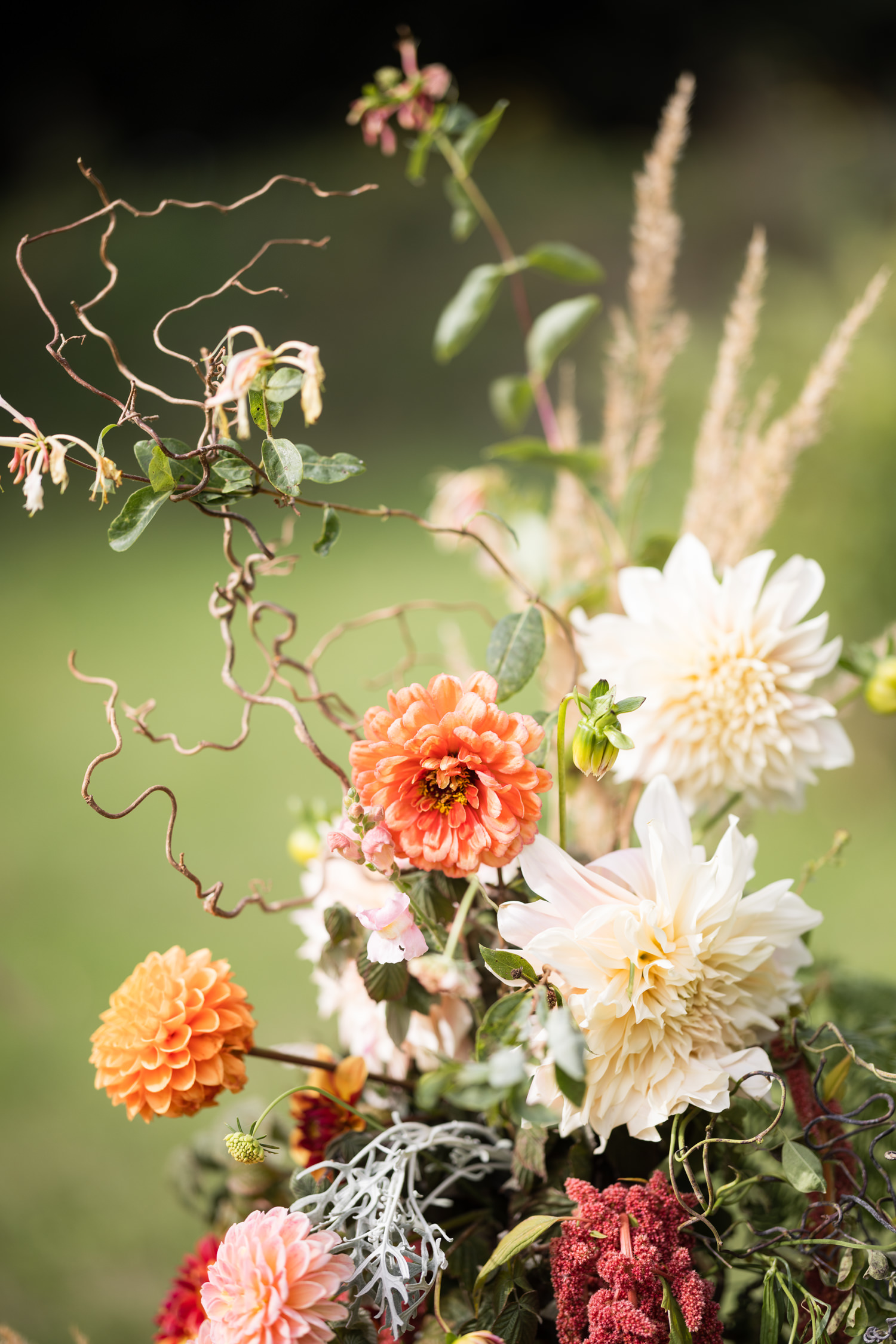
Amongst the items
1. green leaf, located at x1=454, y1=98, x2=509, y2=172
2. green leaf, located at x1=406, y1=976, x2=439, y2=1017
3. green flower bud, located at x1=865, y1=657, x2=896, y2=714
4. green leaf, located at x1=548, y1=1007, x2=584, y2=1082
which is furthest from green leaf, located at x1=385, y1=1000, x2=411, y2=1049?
green leaf, located at x1=454, y1=98, x2=509, y2=172

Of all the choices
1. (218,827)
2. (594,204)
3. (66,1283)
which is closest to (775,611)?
(66,1283)

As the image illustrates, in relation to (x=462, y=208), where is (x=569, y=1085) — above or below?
below

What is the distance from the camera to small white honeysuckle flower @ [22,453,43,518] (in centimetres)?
22

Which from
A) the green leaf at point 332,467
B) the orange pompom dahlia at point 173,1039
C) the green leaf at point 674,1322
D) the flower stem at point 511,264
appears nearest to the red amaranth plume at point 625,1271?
the green leaf at point 674,1322

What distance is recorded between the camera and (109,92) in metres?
1.82

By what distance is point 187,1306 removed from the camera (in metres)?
0.31

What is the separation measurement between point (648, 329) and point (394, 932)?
339mm

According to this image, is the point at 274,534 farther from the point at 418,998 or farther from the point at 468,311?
the point at 418,998

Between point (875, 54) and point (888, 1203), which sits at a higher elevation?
point (875, 54)

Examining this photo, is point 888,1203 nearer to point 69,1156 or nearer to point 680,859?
point 680,859

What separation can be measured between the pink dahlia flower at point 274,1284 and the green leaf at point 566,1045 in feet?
0.32

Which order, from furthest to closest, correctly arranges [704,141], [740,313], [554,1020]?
[704,141], [740,313], [554,1020]

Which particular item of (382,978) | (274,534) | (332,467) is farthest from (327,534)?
(274,534)

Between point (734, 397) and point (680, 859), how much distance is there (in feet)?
0.90
